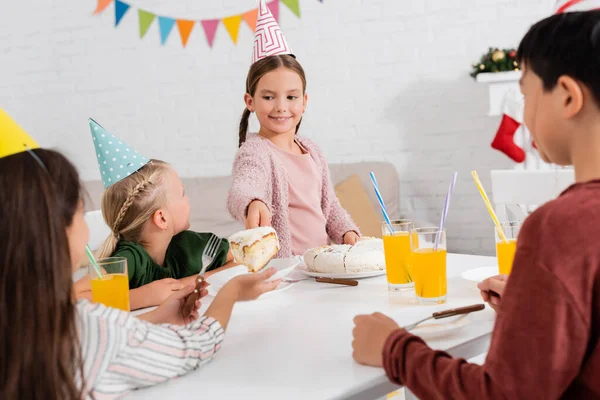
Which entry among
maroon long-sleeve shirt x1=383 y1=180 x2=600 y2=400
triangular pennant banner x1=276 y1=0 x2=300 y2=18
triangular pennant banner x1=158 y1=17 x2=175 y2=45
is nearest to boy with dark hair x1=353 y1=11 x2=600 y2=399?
maroon long-sleeve shirt x1=383 y1=180 x2=600 y2=400

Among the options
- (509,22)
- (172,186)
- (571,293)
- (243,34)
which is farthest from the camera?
(243,34)

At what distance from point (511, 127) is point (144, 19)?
214 cm

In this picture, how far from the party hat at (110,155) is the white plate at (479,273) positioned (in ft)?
2.36

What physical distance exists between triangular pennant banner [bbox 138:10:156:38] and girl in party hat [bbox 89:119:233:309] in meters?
2.50

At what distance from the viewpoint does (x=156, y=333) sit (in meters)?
0.90

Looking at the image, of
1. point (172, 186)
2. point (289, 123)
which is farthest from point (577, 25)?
point (289, 123)

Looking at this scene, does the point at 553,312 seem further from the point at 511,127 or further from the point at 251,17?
the point at 251,17

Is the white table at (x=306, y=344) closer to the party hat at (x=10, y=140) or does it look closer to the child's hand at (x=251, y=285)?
the child's hand at (x=251, y=285)

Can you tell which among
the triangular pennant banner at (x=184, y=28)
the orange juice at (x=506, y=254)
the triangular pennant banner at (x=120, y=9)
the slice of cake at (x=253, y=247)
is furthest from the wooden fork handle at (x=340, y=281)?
the triangular pennant banner at (x=120, y=9)

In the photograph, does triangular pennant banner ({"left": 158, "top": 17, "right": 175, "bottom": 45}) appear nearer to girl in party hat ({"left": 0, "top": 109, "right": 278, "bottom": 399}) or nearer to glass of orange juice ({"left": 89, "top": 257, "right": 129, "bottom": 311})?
glass of orange juice ({"left": 89, "top": 257, "right": 129, "bottom": 311})

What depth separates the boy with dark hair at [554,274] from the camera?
2.32ft

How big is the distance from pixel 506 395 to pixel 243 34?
10.7 feet

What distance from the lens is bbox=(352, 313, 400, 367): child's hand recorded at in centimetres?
90

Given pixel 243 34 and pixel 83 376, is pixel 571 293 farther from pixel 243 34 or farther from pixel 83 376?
pixel 243 34
